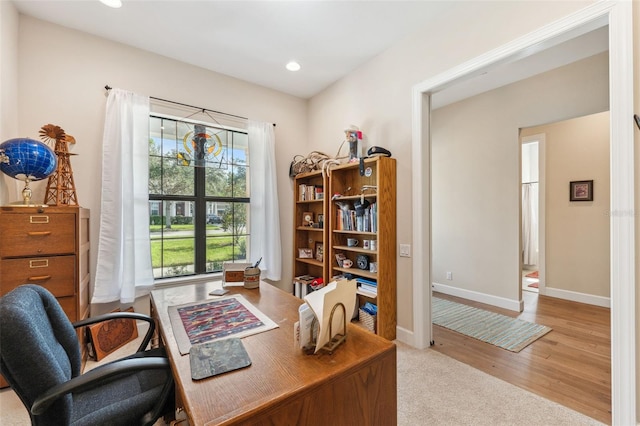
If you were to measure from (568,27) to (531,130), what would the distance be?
331 centimetres

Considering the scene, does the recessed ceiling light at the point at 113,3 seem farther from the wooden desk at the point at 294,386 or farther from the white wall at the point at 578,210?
the white wall at the point at 578,210

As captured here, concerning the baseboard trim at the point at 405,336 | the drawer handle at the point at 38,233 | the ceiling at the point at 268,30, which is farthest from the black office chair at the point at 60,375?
the ceiling at the point at 268,30

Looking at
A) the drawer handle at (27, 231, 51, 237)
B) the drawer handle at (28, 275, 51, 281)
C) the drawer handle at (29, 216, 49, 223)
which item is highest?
the drawer handle at (29, 216, 49, 223)

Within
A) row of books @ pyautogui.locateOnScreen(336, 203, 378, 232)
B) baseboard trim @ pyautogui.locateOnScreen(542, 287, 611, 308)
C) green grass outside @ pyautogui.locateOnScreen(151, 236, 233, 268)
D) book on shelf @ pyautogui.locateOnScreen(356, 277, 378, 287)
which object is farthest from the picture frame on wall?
green grass outside @ pyautogui.locateOnScreen(151, 236, 233, 268)

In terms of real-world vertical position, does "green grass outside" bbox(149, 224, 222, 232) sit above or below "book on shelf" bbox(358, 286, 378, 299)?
above

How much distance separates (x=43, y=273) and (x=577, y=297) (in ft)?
20.0

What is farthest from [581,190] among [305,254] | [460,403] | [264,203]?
[264,203]

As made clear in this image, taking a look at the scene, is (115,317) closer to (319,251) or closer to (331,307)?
(331,307)

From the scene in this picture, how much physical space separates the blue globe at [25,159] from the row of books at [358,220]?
2.63 m

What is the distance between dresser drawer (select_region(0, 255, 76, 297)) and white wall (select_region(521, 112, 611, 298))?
5873mm

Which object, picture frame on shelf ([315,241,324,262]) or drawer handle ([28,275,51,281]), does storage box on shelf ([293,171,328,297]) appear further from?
drawer handle ([28,275,51,281])

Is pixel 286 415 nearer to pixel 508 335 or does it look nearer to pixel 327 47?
pixel 508 335

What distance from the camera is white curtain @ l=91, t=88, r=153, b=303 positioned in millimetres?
2609

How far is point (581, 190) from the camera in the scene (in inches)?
152
